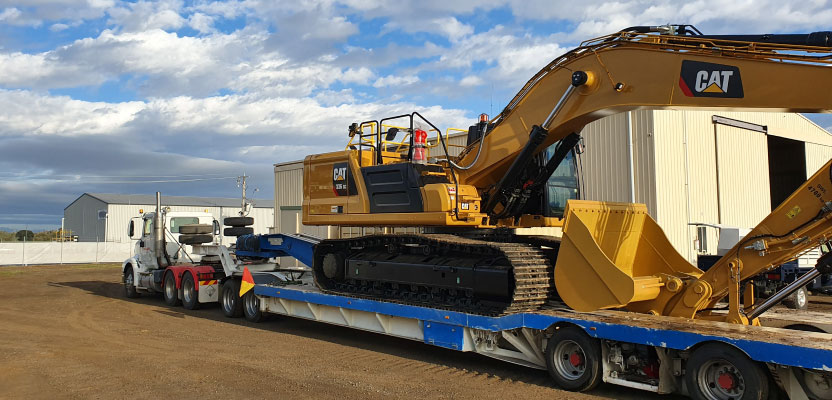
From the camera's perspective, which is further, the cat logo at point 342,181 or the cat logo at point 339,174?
the cat logo at point 339,174

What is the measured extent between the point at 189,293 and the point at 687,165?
14.1m

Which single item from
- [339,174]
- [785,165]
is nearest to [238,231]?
[339,174]

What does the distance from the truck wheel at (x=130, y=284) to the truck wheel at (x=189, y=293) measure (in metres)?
3.31

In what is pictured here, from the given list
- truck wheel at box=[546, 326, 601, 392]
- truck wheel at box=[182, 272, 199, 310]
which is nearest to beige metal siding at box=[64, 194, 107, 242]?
truck wheel at box=[182, 272, 199, 310]

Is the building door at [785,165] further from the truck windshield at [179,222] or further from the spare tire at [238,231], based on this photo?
the truck windshield at [179,222]

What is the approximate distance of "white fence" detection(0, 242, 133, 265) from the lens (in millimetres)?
36891

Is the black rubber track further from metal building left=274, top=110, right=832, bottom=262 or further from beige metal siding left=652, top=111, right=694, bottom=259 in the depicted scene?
beige metal siding left=652, top=111, right=694, bottom=259

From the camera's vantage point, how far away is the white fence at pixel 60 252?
36.9 metres

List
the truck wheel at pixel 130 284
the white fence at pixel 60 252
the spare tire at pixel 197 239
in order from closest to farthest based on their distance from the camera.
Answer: the spare tire at pixel 197 239 < the truck wheel at pixel 130 284 < the white fence at pixel 60 252

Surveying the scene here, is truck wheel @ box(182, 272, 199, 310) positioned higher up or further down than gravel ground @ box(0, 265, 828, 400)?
higher up

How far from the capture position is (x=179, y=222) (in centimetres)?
1877

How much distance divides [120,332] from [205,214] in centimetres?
745

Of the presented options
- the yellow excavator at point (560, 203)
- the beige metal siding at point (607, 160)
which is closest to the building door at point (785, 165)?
the beige metal siding at point (607, 160)

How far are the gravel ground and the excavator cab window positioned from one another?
2.48 meters
